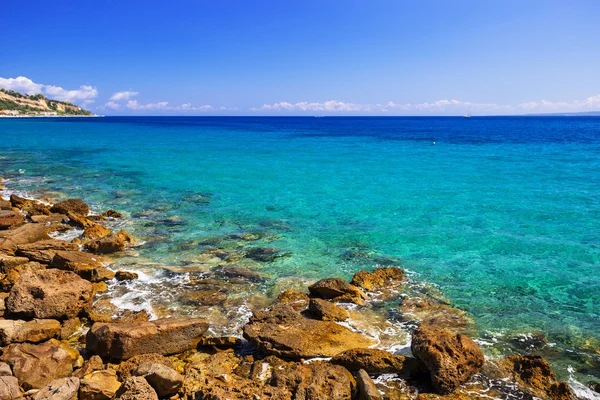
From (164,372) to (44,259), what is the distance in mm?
8733

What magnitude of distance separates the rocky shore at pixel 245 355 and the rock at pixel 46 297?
2 cm

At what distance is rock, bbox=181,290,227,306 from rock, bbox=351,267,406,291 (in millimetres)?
4075

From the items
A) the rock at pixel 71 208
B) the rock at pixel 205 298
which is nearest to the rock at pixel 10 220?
the rock at pixel 71 208

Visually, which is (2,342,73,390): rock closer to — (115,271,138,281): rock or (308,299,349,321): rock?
(115,271,138,281): rock

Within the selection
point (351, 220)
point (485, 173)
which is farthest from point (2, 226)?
point (485, 173)

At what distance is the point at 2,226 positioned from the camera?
1684 cm

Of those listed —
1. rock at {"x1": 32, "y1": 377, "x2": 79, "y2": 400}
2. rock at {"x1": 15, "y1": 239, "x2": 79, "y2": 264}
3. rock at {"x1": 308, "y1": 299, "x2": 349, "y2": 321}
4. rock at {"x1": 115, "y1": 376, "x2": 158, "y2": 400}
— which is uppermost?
rock at {"x1": 15, "y1": 239, "x2": 79, "y2": 264}

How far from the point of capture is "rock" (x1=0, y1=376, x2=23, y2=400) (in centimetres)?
688

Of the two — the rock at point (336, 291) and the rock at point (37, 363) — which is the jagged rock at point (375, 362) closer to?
the rock at point (336, 291)

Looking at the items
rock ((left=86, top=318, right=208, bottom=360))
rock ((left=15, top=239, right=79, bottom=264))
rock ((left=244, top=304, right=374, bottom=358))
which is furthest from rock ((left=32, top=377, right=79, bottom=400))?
rock ((left=15, top=239, right=79, bottom=264))

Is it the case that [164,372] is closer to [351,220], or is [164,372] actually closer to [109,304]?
[109,304]

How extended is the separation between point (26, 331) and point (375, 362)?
24.9 ft

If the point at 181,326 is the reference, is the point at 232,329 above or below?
below

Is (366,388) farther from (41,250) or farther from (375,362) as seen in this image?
(41,250)
